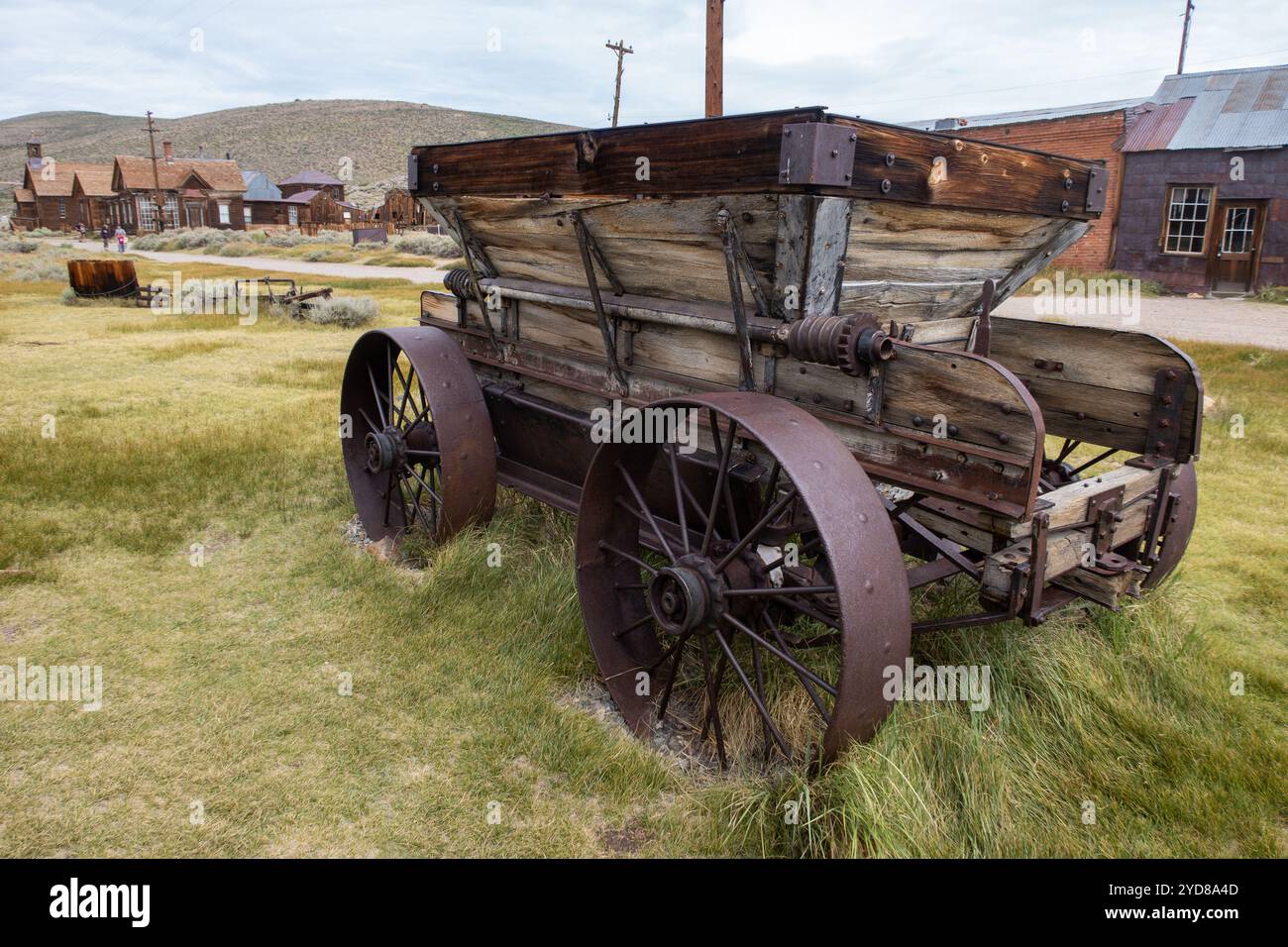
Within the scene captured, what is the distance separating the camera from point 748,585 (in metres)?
3.35

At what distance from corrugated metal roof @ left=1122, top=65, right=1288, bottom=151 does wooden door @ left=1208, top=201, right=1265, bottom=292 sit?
1465 millimetres

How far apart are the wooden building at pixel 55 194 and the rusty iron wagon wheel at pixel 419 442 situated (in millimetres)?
69549

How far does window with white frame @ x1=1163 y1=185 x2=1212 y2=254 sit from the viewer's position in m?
21.4

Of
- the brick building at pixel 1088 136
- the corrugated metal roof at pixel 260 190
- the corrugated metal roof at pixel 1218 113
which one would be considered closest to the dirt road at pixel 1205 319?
the brick building at pixel 1088 136

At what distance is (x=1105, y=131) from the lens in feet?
74.9

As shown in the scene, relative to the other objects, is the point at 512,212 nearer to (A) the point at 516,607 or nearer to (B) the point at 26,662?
(A) the point at 516,607

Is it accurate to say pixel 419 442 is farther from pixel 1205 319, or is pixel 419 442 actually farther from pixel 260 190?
pixel 260 190

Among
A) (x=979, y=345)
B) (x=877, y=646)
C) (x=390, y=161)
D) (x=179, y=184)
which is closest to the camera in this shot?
(x=877, y=646)

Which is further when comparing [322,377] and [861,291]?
[322,377]

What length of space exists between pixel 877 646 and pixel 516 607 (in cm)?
229

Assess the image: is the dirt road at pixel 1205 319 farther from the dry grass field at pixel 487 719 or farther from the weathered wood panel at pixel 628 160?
the weathered wood panel at pixel 628 160

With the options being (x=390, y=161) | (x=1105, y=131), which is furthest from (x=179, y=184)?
(x=1105, y=131)

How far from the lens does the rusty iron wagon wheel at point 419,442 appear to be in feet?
16.0

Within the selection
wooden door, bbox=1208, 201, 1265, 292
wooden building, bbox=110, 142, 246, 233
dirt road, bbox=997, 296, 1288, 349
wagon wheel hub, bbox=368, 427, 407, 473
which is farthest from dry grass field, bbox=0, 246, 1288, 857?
wooden building, bbox=110, 142, 246, 233
